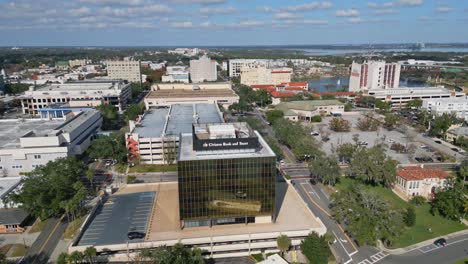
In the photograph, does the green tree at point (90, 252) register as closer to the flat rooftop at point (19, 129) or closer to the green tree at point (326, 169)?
the green tree at point (326, 169)

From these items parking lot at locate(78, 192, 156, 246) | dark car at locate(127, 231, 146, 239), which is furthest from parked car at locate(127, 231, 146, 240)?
parking lot at locate(78, 192, 156, 246)

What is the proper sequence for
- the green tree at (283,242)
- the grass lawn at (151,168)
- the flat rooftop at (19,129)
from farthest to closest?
the flat rooftop at (19,129)
the grass lawn at (151,168)
the green tree at (283,242)

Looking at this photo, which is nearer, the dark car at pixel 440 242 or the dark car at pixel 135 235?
the dark car at pixel 135 235

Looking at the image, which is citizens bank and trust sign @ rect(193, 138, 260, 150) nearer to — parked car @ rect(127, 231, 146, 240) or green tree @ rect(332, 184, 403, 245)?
parked car @ rect(127, 231, 146, 240)

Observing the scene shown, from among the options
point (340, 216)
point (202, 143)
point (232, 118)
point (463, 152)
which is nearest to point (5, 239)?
point (202, 143)

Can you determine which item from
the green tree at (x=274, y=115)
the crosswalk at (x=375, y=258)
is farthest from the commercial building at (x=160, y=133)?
the crosswalk at (x=375, y=258)
